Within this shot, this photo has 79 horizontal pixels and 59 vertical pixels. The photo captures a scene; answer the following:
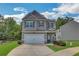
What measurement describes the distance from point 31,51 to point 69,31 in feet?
4.45

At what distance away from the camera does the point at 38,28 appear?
1821 inches

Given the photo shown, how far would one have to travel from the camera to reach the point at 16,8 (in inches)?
1807

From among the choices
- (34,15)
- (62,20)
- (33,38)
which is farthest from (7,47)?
(62,20)

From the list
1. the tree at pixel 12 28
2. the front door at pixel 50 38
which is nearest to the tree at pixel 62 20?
the front door at pixel 50 38

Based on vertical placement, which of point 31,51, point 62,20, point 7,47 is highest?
point 62,20

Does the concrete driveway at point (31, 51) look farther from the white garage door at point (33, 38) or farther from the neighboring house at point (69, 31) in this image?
the neighboring house at point (69, 31)

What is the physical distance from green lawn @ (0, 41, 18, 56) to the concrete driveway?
0.39 feet

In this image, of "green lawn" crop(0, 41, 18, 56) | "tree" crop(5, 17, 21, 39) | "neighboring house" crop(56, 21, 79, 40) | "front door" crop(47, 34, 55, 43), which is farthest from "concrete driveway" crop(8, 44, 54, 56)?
"neighboring house" crop(56, 21, 79, 40)

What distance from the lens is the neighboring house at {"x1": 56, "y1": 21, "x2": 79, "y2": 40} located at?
1817 inches

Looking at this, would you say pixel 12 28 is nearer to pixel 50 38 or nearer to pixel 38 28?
pixel 38 28

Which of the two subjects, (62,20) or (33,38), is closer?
(62,20)

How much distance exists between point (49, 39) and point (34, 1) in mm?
1348

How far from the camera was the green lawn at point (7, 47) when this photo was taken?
151 feet

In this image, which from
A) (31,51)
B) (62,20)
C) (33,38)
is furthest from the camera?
(33,38)
